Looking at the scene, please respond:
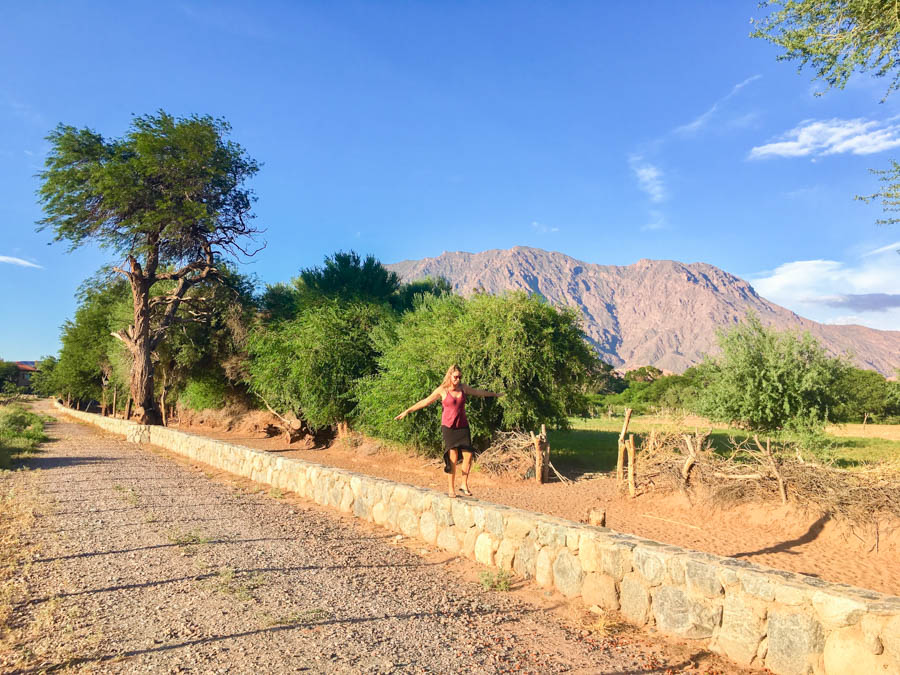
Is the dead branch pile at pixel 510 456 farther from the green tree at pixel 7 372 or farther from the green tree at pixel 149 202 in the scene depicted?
the green tree at pixel 7 372

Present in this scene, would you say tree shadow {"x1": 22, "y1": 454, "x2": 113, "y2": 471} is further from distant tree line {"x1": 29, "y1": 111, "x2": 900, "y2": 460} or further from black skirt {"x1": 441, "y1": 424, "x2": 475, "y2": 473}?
black skirt {"x1": 441, "y1": 424, "x2": 475, "y2": 473}

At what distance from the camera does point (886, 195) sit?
10750 millimetres

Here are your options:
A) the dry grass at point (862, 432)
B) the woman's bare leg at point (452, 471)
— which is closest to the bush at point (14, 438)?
the woman's bare leg at point (452, 471)

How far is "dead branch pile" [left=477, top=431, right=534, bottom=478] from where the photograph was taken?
1430cm

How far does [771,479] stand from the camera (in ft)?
32.9

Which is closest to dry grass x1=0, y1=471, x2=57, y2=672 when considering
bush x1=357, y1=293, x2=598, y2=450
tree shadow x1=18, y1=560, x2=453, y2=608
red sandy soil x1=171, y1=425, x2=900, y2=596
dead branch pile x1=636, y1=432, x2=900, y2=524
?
tree shadow x1=18, y1=560, x2=453, y2=608

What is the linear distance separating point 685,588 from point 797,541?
6236mm

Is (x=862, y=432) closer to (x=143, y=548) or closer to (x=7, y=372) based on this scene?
(x=143, y=548)

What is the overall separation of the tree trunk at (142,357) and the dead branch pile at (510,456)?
63.0 ft

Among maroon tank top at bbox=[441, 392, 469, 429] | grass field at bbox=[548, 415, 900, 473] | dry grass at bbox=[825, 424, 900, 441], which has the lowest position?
grass field at bbox=[548, 415, 900, 473]

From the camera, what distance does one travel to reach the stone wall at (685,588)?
11.5 ft

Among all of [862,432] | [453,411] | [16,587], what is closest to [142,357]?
[453,411]

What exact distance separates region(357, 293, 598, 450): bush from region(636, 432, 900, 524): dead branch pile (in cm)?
397

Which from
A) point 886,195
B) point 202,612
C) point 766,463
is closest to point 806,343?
point 886,195
